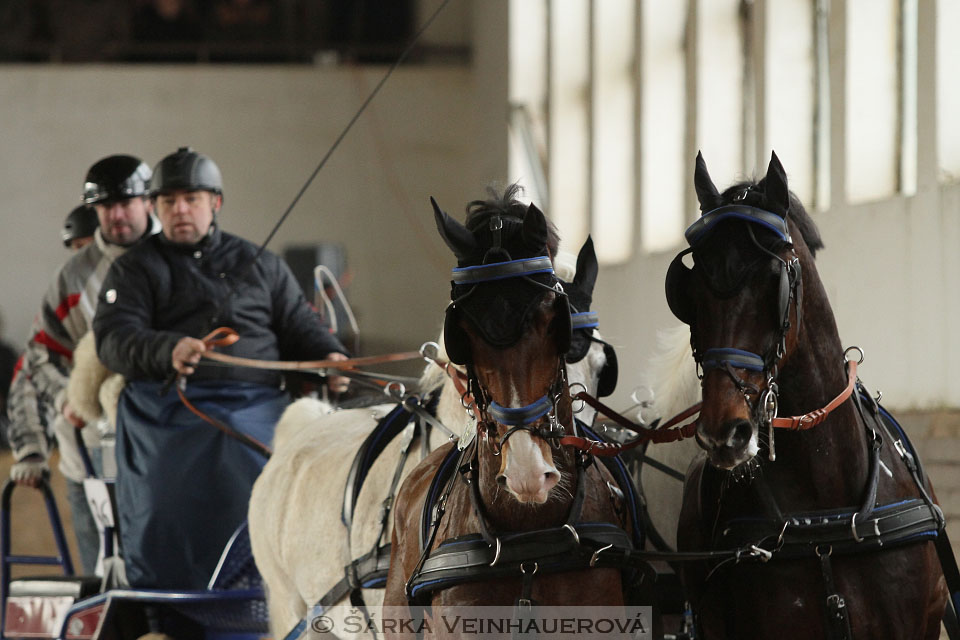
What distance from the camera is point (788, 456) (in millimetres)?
2658

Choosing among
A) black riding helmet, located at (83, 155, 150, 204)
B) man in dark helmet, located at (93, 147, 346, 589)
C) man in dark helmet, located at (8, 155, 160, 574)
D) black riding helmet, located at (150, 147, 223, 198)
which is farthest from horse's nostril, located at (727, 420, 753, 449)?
black riding helmet, located at (83, 155, 150, 204)

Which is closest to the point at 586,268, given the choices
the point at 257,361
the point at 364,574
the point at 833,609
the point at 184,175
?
the point at 833,609

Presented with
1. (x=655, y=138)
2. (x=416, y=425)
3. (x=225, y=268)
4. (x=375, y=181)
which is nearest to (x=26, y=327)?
(x=375, y=181)

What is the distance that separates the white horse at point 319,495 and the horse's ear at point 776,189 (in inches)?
21.6

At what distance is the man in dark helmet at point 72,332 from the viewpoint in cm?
534

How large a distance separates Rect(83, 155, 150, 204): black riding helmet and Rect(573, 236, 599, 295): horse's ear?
3262 millimetres

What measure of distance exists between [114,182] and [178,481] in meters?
1.73

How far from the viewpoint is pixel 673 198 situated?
27.8 ft

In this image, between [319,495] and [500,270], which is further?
[319,495]

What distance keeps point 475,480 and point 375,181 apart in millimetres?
10479

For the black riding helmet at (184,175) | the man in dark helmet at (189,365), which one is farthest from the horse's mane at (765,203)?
the black riding helmet at (184,175)

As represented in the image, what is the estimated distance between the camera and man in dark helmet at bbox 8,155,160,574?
17.5 feet

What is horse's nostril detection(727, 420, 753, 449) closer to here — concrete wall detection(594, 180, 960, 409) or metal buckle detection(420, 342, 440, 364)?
metal buckle detection(420, 342, 440, 364)

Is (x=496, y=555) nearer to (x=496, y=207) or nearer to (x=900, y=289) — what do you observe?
(x=496, y=207)
